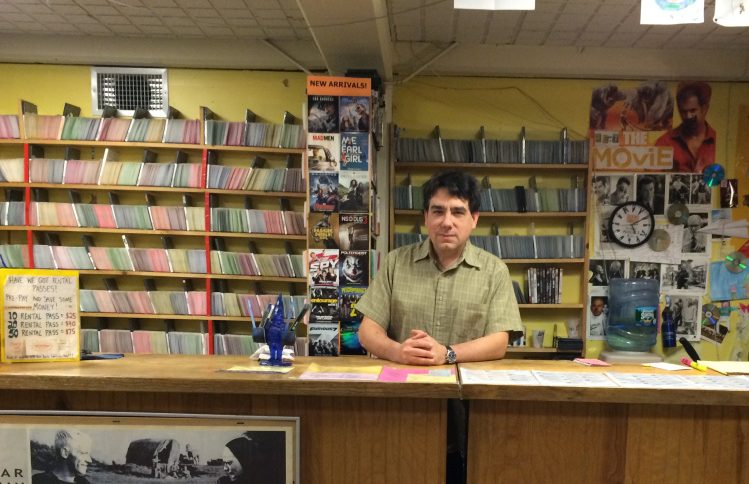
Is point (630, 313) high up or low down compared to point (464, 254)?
down

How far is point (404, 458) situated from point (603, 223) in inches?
137

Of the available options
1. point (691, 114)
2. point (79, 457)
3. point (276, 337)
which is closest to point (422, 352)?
point (276, 337)

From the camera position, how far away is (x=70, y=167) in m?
3.96

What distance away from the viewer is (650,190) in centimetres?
410

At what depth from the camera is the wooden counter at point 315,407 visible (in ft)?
4.30

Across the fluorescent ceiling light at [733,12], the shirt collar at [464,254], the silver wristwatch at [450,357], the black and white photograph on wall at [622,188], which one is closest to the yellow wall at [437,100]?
the black and white photograph on wall at [622,188]

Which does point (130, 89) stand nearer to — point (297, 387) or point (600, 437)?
point (297, 387)

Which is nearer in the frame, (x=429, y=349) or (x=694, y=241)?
(x=429, y=349)

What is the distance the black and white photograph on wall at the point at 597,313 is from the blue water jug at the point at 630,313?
4 centimetres

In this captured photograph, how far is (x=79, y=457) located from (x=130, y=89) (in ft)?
11.9

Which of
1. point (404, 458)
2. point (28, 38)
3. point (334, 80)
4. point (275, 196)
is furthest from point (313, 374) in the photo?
point (28, 38)

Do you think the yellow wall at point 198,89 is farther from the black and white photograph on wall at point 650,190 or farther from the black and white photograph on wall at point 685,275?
the black and white photograph on wall at point 685,275

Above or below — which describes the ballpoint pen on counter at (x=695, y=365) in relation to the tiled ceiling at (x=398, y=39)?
below

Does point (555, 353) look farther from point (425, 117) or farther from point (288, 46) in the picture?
point (288, 46)
